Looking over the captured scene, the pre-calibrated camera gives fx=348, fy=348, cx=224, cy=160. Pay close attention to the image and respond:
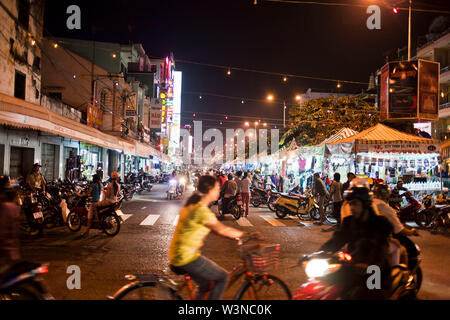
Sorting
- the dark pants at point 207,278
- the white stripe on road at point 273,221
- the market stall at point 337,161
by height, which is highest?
the market stall at point 337,161

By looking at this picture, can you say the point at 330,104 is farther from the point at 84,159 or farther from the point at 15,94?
the point at 15,94

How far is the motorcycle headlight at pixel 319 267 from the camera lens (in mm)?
3799

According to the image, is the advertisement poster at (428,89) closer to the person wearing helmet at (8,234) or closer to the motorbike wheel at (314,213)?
the motorbike wheel at (314,213)

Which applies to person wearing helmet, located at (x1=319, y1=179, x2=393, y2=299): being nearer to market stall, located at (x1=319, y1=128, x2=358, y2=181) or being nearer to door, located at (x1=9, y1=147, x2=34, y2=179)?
market stall, located at (x1=319, y1=128, x2=358, y2=181)

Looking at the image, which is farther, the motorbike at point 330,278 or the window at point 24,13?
the window at point 24,13

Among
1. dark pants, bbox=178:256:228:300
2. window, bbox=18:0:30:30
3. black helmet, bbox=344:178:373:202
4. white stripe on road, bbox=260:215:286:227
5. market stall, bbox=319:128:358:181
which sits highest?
window, bbox=18:0:30:30

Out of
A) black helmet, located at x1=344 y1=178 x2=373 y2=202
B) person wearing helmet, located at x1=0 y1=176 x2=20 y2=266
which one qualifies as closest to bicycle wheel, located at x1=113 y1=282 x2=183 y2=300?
person wearing helmet, located at x1=0 y1=176 x2=20 y2=266

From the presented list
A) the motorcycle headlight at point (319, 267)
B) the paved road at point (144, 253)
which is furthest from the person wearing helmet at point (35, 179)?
the motorcycle headlight at point (319, 267)

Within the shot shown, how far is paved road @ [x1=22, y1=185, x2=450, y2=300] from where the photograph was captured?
18.3 ft

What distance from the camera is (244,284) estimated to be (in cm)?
365

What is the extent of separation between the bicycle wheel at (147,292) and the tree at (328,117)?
25382 millimetres

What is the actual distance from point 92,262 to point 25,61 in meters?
13.2

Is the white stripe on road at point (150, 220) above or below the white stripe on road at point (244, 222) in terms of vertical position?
above
